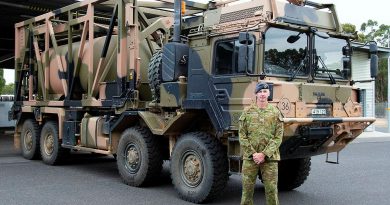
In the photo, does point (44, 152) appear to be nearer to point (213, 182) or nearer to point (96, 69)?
point (96, 69)

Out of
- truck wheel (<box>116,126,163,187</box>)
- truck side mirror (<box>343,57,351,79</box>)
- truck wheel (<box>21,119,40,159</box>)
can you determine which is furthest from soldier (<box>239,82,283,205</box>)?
truck wheel (<box>21,119,40,159</box>)

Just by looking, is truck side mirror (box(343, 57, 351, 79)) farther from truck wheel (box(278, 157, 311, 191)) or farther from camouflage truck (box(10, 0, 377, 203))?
truck wheel (box(278, 157, 311, 191))

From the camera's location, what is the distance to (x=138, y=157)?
337 inches

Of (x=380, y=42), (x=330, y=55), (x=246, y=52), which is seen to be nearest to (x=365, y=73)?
(x=330, y=55)

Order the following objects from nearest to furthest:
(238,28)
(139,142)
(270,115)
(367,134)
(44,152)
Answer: (270,115), (238,28), (139,142), (44,152), (367,134)

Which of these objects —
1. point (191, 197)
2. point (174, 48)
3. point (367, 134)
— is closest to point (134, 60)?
point (174, 48)

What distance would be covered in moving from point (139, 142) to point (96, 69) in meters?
2.53

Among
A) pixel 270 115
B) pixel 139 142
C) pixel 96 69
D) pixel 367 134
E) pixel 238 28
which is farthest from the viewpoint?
pixel 367 134

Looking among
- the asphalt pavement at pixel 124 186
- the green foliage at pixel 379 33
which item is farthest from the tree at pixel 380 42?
the asphalt pavement at pixel 124 186

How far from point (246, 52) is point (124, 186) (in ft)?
11.7

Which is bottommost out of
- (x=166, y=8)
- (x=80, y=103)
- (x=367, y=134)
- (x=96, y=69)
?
(x=367, y=134)

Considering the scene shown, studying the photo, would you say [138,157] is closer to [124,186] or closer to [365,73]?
[124,186]

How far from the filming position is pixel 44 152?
37.9 feet

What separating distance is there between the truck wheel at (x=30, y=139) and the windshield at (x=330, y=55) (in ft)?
24.2
